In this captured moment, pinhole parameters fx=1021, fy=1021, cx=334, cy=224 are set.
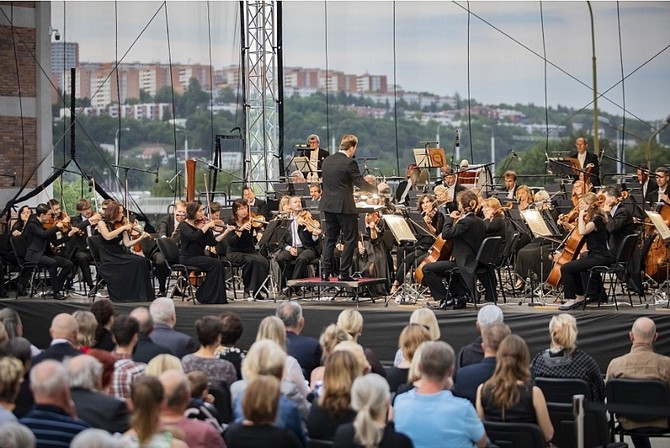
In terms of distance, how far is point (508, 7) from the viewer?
22156mm

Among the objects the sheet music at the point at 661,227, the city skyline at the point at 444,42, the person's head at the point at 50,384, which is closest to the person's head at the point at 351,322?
the person's head at the point at 50,384

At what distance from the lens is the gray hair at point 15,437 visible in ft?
12.2

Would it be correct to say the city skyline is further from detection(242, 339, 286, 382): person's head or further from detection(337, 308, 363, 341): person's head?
detection(242, 339, 286, 382): person's head

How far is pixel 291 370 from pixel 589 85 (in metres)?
17.5

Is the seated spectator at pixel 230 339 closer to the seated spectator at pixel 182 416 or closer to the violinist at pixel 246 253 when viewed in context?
the seated spectator at pixel 182 416

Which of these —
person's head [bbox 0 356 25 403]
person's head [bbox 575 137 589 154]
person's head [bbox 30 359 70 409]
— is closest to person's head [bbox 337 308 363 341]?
person's head [bbox 0 356 25 403]

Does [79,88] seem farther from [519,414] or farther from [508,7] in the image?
[519,414]

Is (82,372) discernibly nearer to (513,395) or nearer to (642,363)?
(513,395)

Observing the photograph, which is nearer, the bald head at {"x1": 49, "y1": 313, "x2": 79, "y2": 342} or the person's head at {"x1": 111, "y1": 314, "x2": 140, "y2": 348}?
the person's head at {"x1": 111, "y1": 314, "x2": 140, "y2": 348}

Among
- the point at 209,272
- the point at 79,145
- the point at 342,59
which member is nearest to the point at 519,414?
the point at 209,272

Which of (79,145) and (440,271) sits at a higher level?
(79,145)

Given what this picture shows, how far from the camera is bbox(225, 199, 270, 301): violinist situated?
39.0 ft

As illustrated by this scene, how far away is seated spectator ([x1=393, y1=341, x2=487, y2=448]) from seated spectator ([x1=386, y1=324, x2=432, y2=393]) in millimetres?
957

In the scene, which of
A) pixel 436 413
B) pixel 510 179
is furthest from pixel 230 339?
pixel 510 179
